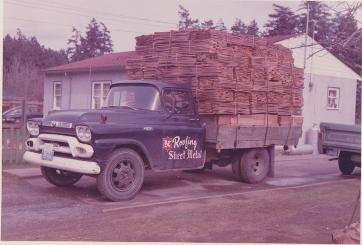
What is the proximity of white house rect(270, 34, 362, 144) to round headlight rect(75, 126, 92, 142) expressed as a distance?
13.5 metres

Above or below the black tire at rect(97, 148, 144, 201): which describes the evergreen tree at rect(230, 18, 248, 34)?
above

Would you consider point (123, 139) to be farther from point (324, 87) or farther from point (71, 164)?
point (324, 87)

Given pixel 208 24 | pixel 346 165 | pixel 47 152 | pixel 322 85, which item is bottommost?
pixel 346 165

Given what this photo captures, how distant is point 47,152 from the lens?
811 centimetres

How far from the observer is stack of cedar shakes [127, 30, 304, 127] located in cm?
938

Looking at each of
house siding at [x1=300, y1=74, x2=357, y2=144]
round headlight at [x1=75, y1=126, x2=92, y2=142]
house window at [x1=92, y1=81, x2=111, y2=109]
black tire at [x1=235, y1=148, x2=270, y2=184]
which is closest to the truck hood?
round headlight at [x1=75, y1=126, x2=92, y2=142]

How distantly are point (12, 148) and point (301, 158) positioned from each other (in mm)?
9459

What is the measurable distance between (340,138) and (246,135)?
10.4 feet

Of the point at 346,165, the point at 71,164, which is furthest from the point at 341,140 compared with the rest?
the point at 71,164

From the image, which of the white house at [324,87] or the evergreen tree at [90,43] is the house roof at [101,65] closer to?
the evergreen tree at [90,43]

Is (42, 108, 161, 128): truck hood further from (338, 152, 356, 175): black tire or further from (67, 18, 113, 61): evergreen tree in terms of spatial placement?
(67, 18, 113, 61): evergreen tree

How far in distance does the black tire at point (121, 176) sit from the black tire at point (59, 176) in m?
1.40

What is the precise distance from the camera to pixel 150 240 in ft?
19.3

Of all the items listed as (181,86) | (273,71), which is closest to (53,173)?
(181,86)
